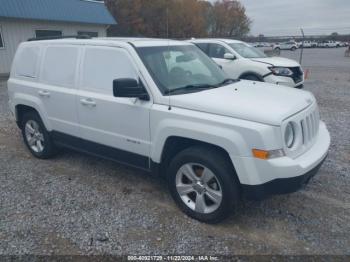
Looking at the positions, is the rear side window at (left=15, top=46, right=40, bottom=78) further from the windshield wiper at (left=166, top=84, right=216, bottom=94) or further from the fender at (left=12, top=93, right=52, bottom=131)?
the windshield wiper at (left=166, top=84, right=216, bottom=94)

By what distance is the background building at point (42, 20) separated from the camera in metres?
16.2

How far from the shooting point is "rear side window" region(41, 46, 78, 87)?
4172 millimetres

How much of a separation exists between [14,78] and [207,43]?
6.61 meters

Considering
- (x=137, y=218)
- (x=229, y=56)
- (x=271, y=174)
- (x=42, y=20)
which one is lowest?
(x=137, y=218)

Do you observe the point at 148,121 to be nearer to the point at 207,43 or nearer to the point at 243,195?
the point at 243,195

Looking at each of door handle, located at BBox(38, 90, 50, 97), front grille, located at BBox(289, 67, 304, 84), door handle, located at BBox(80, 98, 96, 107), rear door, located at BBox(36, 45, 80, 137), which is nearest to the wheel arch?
door handle, located at BBox(80, 98, 96, 107)

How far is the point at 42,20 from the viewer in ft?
57.1

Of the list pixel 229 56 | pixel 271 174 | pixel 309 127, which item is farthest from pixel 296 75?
pixel 271 174

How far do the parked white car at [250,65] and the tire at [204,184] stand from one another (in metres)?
6.38

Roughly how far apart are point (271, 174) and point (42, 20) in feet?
59.8

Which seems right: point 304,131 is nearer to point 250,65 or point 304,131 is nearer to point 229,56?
point 250,65

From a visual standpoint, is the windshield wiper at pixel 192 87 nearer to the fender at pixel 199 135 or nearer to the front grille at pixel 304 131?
the fender at pixel 199 135

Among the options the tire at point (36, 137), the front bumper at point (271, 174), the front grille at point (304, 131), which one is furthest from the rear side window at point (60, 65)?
the front grille at point (304, 131)

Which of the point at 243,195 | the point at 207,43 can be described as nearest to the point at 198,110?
the point at 243,195
